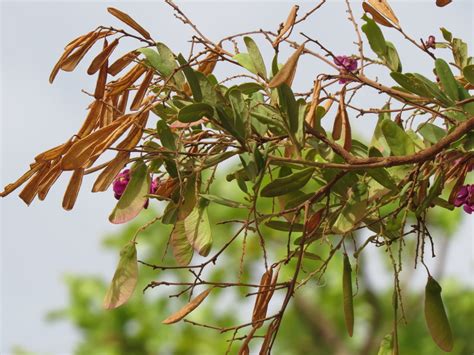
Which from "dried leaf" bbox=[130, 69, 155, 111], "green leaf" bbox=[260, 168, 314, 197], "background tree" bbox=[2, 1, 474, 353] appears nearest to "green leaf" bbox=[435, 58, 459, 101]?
"background tree" bbox=[2, 1, 474, 353]

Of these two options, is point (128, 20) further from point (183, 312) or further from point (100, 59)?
point (183, 312)

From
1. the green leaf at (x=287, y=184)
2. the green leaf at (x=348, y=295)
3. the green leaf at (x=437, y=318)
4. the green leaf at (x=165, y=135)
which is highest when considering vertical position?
the green leaf at (x=165, y=135)

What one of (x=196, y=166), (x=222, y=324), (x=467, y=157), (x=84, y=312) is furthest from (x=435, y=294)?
(x=84, y=312)

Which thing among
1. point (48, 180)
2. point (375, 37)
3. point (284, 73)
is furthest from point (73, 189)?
point (375, 37)

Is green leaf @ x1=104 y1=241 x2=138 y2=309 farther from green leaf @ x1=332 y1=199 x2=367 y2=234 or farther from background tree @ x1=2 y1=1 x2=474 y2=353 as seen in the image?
green leaf @ x1=332 y1=199 x2=367 y2=234

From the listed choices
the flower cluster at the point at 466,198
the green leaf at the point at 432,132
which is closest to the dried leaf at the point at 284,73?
the green leaf at the point at 432,132

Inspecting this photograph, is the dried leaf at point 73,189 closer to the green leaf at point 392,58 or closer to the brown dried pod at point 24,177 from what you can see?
the brown dried pod at point 24,177

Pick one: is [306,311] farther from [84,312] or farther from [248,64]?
[248,64]
